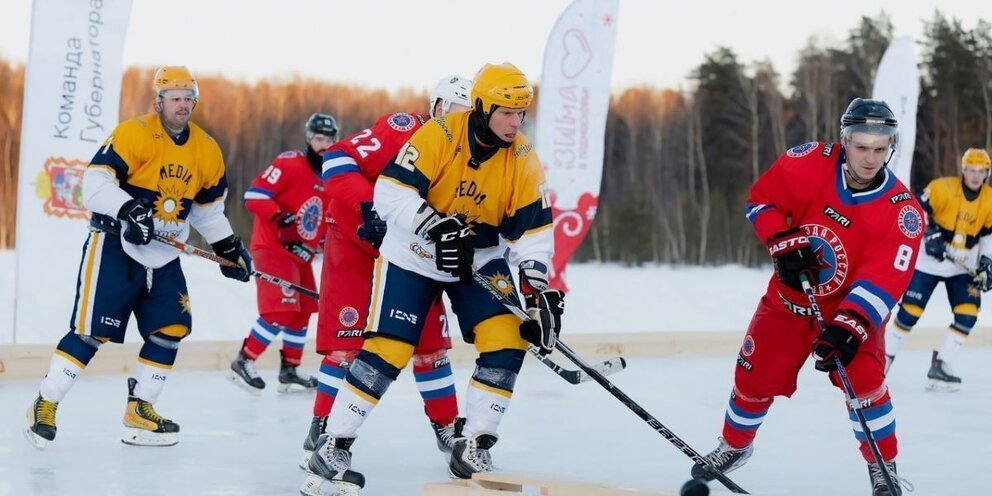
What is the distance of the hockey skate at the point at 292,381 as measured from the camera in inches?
224

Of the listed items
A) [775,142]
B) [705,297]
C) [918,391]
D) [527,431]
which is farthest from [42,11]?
[775,142]

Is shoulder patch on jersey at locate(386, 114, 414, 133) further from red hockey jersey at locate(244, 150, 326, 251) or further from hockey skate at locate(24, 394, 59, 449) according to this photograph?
red hockey jersey at locate(244, 150, 326, 251)

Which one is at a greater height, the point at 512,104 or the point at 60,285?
the point at 512,104

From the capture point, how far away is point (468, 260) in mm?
3111

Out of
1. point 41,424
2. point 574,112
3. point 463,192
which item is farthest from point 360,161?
point 574,112

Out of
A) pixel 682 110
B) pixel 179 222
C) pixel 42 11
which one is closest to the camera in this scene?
pixel 179 222

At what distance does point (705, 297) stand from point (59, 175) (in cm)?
951

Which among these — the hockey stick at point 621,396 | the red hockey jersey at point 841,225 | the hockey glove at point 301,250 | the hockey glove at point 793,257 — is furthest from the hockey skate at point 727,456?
the hockey glove at point 301,250

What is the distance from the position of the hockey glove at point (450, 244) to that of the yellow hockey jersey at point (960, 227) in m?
3.93

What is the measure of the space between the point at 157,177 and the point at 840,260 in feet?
7.65

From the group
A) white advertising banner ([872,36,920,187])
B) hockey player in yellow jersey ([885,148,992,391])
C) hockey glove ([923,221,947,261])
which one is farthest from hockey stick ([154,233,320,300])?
white advertising banner ([872,36,920,187])

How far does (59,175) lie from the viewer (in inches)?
269

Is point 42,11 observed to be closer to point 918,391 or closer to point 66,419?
point 66,419

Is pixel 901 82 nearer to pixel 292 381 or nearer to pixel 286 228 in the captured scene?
pixel 286 228
